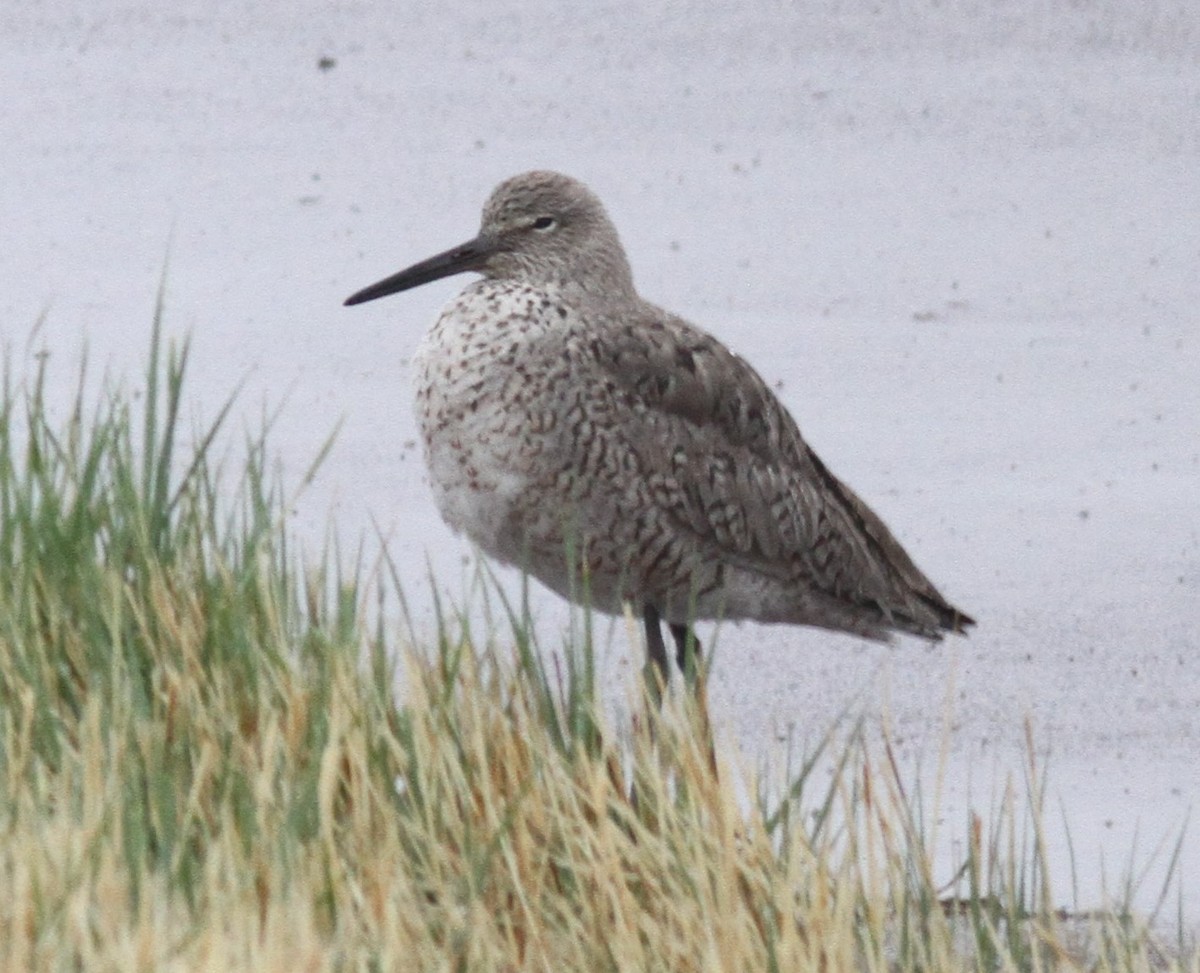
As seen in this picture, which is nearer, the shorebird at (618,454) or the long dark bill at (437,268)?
the shorebird at (618,454)

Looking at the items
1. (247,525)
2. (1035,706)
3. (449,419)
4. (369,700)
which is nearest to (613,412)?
(449,419)

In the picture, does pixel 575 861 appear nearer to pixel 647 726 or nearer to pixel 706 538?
pixel 647 726

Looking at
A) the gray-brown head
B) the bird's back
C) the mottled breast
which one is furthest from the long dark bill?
the mottled breast

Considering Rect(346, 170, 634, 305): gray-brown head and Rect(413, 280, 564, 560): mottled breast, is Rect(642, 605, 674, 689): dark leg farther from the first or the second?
Rect(346, 170, 634, 305): gray-brown head

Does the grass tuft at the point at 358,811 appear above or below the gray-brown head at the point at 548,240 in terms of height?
below

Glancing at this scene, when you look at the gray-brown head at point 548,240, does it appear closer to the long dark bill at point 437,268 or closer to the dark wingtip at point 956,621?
the long dark bill at point 437,268

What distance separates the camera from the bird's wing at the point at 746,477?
6.15 metres

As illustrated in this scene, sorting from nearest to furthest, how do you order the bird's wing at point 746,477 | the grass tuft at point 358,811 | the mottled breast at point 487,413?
the grass tuft at point 358,811 < the mottled breast at point 487,413 < the bird's wing at point 746,477

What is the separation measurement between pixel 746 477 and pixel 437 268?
2.79 feet

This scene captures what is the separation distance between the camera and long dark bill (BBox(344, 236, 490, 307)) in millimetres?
6457

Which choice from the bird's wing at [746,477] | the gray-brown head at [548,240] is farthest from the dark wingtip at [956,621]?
the gray-brown head at [548,240]

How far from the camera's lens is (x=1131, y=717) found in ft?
23.6

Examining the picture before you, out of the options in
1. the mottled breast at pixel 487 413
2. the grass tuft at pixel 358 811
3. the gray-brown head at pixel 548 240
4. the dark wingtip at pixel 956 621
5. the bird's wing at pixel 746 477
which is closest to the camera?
the grass tuft at pixel 358 811

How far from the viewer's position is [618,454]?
6020mm
